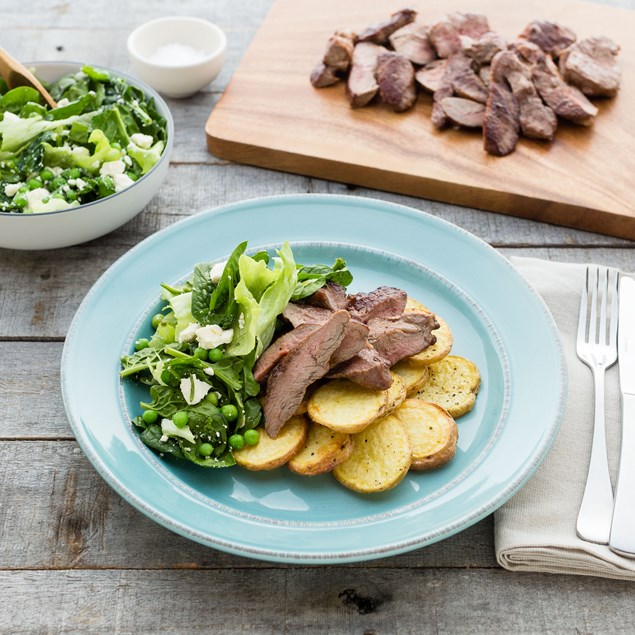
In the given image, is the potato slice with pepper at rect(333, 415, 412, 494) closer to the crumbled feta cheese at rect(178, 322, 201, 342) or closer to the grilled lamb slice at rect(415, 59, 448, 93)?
the crumbled feta cheese at rect(178, 322, 201, 342)

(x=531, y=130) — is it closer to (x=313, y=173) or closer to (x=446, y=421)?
(x=313, y=173)

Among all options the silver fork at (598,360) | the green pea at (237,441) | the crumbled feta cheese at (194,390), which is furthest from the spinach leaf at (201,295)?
the silver fork at (598,360)

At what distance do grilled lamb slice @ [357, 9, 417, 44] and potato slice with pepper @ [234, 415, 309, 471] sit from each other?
2900 millimetres

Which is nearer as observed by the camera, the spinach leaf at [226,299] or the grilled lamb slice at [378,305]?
the spinach leaf at [226,299]

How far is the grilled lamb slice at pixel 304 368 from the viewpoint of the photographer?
8.65ft

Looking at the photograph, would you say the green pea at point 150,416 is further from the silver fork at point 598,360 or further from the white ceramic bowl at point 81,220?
the silver fork at point 598,360

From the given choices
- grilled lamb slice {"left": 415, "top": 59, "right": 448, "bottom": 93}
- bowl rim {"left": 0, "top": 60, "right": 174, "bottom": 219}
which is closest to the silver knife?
grilled lamb slice {"left": 415, "top": 59, "right": 448, "bottom": 93}

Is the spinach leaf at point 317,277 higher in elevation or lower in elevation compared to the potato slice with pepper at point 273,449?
higher

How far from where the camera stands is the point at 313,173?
4.25 m

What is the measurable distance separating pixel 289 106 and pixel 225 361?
7.48 feet

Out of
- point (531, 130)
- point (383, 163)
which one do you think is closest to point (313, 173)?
point (383, 163)

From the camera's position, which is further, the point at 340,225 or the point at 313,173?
the point at 313,173

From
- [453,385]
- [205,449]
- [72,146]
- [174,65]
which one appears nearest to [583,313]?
[453,385]

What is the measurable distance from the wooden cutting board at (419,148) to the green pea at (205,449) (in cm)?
204
